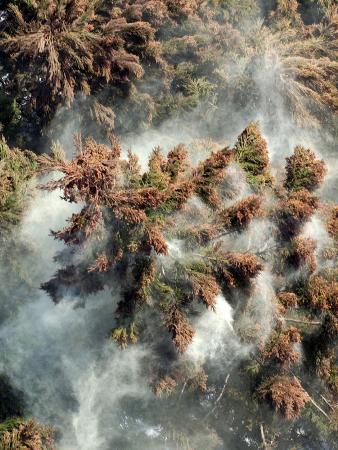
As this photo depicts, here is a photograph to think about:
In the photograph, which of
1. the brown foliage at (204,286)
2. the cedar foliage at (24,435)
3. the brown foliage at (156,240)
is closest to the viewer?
the brown foliage at (156,240)

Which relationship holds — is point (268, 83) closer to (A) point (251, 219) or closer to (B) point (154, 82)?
(B) point (154, 82)

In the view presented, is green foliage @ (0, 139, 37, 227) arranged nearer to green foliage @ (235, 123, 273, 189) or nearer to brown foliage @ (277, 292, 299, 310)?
green foliage @ (235, 123, 273, 189)

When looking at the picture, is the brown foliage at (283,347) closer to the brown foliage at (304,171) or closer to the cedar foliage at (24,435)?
the brown foliage at (304,171)

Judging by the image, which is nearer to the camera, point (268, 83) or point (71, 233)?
point (71, 233)

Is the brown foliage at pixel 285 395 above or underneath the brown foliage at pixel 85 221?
underneath

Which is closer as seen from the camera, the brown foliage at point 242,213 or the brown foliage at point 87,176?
the brown foliage at point 87,176

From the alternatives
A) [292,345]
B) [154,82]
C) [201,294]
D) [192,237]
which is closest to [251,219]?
[192,237]

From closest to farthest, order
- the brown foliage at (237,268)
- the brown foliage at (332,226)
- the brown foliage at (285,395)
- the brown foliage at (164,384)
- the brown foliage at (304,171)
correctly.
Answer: the brown foliage at (237,268)
the brown foliage at (285,395)
the brown foliage at (304,171)
the brown foliage at (332,226)
the brown foliage at (164,384)

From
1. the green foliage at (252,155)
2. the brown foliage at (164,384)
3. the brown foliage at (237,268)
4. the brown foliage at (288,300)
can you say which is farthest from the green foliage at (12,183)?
the brown foliage at (288,300)
